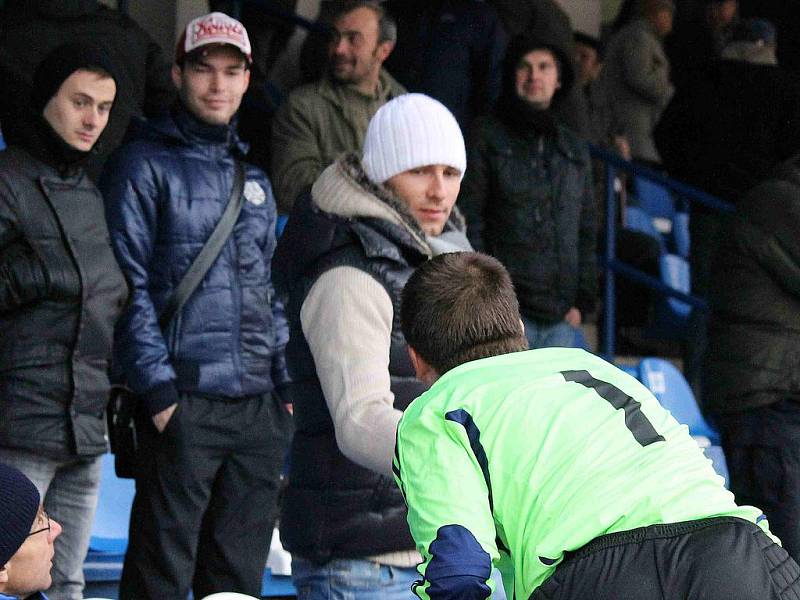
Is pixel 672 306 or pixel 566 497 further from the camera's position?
pixel 672 306

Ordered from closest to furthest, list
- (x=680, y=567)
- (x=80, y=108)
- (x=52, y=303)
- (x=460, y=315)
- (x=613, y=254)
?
(x=680, y=567)
(x=460, y=315)
(x=52, y=303)
(x=80, y=108)
(x=613, y=254)

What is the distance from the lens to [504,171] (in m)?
6.00

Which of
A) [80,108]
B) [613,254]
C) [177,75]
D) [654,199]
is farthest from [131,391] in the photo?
[654,199]

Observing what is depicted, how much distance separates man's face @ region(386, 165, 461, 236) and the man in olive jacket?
8.25 feet

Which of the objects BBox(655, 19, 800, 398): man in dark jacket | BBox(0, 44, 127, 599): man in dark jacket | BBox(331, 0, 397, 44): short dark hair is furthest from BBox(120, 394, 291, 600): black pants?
BBox(655, 19, 800, 398): man in dark jacket

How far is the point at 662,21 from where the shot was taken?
9422 millimetres

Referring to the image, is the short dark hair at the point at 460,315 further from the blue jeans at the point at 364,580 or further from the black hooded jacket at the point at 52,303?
the black hooded jacket at the point at 52,303

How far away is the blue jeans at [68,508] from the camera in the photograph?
12.6 ft

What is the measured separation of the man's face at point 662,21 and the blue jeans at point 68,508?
6.34 m

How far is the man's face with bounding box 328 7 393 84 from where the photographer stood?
5805 millimetres

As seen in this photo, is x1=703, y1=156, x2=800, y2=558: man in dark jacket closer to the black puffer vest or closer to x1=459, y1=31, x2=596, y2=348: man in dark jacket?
x1=459, y1=31, x2=596, y2=348: man in dark jacket

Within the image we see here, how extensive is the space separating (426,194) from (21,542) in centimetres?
113

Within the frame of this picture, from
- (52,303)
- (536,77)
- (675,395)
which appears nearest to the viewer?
(52,303)

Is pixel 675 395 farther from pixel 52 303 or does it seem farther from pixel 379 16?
pixel 52 303
